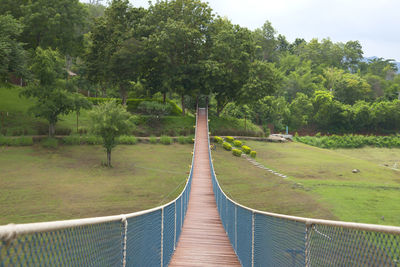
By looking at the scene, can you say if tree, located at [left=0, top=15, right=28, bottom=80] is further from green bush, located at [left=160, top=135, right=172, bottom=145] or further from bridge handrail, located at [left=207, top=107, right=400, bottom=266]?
bridge handrail, located at [left=207, top=107, right=400, bottom=266]

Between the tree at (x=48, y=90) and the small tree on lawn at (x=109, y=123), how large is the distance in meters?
3.91

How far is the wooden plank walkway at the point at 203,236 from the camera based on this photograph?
270 inches

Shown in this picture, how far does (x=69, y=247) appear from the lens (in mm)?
2250

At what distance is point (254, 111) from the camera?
4284cm

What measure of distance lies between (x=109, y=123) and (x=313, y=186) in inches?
451

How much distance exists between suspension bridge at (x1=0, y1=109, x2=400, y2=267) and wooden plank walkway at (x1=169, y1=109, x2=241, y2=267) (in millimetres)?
23

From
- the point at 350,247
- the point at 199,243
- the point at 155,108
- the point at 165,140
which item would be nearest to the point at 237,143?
the point at 165,140

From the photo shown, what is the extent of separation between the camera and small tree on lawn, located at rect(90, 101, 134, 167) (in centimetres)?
1970

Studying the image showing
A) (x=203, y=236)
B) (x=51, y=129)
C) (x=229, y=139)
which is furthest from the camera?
(x=229, y=139)

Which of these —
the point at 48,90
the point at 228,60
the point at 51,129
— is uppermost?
the point at 228,60

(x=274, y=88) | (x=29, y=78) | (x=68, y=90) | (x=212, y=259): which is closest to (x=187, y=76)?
(x=274, y=88)

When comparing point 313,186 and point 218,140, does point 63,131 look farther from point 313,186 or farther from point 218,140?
point 313,186

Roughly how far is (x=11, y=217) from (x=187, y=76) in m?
21.1

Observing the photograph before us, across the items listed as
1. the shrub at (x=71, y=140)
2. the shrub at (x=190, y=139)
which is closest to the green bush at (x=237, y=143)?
the shrub at (x=190, y=139)
